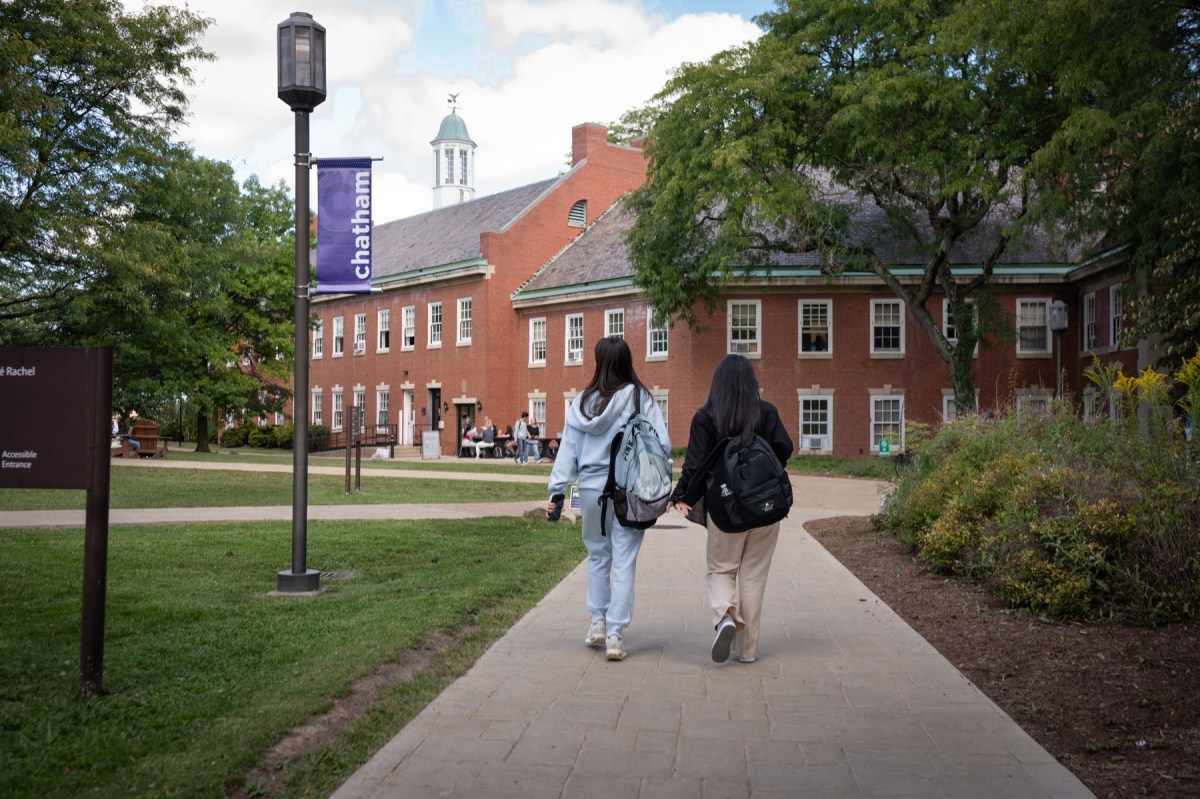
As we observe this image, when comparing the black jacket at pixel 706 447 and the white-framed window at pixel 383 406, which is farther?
the white-framed window at pixel 383 406

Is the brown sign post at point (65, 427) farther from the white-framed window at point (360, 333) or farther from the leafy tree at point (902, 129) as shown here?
the white-framed window at point (360, 333)

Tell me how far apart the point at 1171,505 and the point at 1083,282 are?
28.2 metres

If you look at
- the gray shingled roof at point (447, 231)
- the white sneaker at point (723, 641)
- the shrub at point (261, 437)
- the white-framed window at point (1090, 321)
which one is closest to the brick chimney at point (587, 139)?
the gray shingled roof at point (447, 231)

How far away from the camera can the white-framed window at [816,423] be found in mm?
35250

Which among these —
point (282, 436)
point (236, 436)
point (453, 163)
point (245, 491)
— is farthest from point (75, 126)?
point (453, 163)

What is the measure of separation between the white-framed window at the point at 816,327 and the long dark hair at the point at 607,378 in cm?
2951

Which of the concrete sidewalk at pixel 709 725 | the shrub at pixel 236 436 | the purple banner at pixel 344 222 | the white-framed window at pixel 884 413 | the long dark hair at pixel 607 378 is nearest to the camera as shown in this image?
the concrete sidewalk at pixel 709 725

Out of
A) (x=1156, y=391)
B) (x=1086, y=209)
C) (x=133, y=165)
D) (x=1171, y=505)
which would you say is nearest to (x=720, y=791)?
(x=1171, y=505)

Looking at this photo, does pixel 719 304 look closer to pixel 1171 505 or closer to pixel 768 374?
pixel 768 374

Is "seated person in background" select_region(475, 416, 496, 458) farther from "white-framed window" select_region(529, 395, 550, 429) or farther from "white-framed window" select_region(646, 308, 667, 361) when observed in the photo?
"white-framed window" select_region(646, 308, 667, 361)

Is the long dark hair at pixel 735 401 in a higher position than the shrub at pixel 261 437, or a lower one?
higher

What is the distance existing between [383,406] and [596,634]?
141 ft

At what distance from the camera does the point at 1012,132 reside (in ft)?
83.5

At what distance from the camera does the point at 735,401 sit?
21.0 feet
